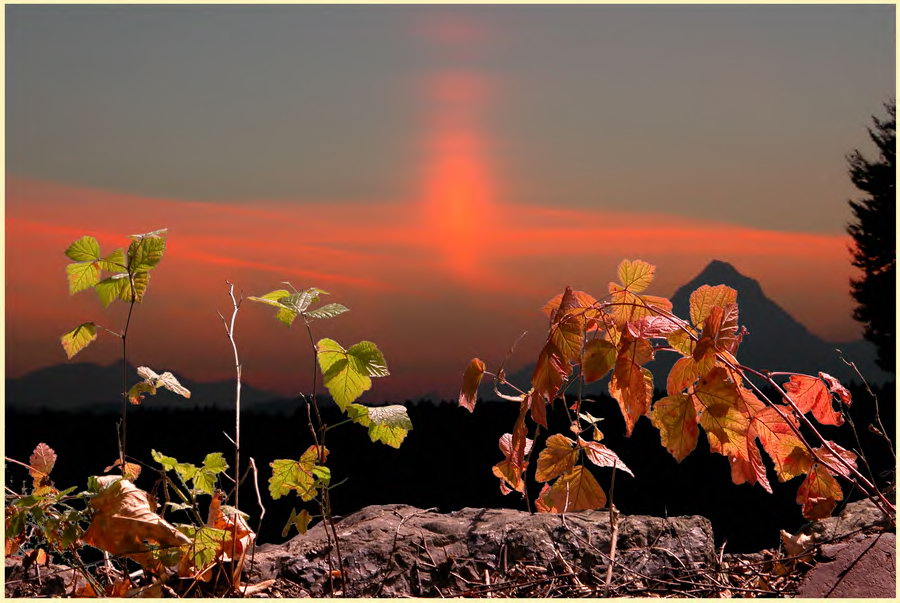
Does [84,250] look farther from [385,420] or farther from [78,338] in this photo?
[385,420]

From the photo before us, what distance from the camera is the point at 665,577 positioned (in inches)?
86.3

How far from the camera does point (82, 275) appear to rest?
196 cm

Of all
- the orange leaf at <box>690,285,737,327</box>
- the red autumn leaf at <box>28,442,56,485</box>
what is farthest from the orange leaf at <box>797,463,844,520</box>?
the red autumn leaf at <box>28,442,56,485</box>

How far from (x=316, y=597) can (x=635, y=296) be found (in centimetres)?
111

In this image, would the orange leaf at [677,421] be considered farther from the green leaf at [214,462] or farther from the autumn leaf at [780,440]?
the green leaf at [214,462]

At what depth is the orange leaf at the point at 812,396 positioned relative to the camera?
198 cm

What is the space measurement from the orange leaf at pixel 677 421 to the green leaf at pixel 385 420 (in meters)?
0.54

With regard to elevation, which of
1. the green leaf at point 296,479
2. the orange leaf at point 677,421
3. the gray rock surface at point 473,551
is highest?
the orange leaf at point 677,421

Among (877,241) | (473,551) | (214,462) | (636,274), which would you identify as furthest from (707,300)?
(877,241)

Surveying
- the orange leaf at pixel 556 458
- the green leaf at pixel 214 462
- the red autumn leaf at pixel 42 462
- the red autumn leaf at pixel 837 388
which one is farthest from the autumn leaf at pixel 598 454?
the red autumn leaf at pixel 42 462

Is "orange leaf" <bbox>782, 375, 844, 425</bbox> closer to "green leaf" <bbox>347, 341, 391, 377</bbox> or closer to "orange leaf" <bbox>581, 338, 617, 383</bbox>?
"orange leaf" <bbox>581, 338, 617, 383</bbox>

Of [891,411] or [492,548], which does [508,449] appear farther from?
[891,411]

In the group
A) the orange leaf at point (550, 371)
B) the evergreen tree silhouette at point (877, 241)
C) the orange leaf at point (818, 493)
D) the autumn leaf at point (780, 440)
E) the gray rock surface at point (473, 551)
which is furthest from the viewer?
the evergreen tree silhouette at point (877, 241)

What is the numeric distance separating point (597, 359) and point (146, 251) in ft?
3.63
